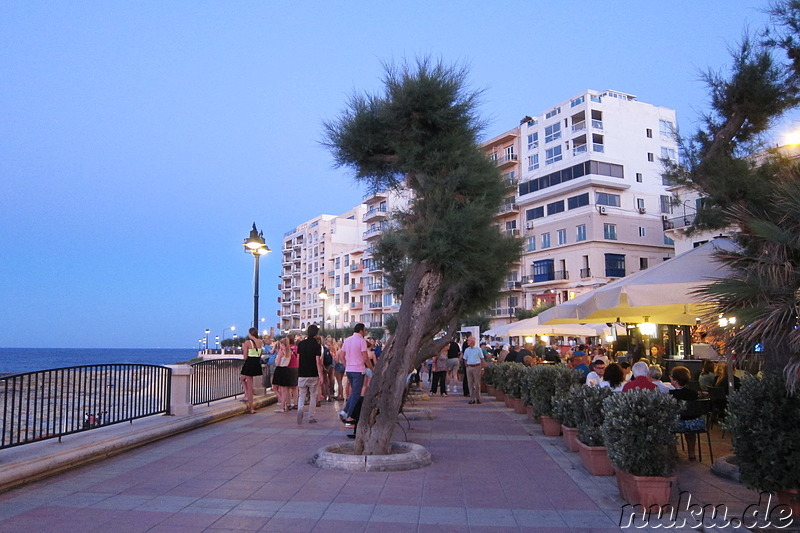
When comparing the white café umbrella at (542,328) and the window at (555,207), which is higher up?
the window at (555,207)

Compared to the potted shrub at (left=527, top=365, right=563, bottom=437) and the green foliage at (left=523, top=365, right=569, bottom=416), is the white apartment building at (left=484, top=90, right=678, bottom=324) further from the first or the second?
the potted shrub at (left=527, top=365, right=563, bottom=437)

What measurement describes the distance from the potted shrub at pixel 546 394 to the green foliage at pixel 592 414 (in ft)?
9.49

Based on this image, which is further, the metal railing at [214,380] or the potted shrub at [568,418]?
the metal railing at [214,380]

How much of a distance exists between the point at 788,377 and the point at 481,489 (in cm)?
344

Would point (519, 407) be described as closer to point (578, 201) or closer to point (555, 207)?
point (578, 201)

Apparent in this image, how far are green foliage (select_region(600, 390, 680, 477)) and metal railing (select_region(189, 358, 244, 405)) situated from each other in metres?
9.19

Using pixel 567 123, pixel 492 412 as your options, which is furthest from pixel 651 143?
pixel 492 412

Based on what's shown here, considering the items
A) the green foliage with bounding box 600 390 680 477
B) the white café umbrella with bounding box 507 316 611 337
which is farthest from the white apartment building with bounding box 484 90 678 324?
the green foliage with bounding box 600 390 680 477

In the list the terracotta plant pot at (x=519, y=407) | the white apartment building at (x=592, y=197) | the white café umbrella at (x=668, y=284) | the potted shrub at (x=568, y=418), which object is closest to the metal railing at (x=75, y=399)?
the potted shrub at (x=568, y=418)

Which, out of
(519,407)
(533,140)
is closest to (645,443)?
(519,407)

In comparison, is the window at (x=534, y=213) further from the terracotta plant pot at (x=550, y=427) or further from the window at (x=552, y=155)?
the terracotta plant pot at (x=550, y=427)

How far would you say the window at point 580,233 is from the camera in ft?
163

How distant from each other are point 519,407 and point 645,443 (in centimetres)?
900

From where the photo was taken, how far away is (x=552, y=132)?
54250 millimetres
